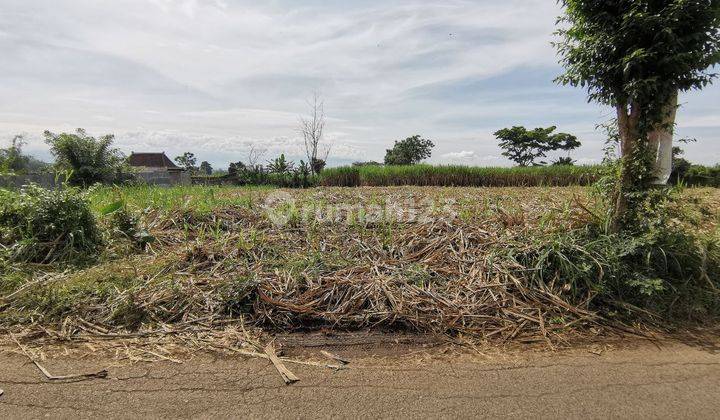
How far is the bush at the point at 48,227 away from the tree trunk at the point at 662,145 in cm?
558

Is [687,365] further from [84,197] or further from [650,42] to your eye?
[84,197]

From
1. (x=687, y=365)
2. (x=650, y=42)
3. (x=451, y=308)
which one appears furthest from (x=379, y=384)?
(x=650, y=42)

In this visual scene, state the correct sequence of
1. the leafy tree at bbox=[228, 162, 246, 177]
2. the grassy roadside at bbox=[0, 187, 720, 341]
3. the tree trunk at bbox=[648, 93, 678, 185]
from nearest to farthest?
1. the grassy roadside at bbox=[0, 187, 720, 341]
2. the tree trunk at bbox=[648, 93, 678, 185]
3. the leafy tree at bbox=[228, 162, 246, 177]

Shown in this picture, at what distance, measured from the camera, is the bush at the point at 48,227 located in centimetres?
379

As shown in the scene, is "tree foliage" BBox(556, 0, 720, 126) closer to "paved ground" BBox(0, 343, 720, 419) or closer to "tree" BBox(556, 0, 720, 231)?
"tree" BBox(556, 0, 720, 231)

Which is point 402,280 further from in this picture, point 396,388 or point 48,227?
point 48,227

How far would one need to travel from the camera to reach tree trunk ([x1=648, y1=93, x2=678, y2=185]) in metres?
3.29

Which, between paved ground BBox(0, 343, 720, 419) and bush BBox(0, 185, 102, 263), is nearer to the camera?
paved ground BBox(0, 343, 720, 419)

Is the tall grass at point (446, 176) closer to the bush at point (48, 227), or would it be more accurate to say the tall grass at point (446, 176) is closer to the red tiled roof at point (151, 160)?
the bush at point (48, 227)

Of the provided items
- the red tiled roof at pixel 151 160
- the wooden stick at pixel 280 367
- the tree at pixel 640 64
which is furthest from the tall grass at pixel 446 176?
the red tiled roof at pixel 151 160

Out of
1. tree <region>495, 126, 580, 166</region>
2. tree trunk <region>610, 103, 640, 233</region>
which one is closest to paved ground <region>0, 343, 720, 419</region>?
tree trunk <region>610, 103, 640, 233</region>

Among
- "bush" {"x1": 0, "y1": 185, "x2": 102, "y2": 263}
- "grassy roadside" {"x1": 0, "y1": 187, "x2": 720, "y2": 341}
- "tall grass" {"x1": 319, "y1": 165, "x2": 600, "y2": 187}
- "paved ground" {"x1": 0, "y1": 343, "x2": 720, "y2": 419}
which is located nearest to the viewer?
"paved ground" {"x1": 0, "y1": 343, "x2": 720, "y2": 419}

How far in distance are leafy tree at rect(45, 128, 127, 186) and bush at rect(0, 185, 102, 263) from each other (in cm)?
1019

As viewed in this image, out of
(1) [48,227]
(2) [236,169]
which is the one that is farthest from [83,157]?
(1) [48,227]
